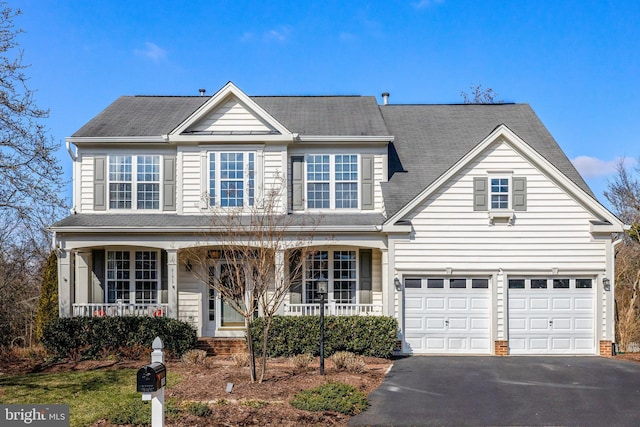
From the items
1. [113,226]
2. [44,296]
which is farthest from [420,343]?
[44,296]

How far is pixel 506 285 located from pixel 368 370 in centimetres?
498

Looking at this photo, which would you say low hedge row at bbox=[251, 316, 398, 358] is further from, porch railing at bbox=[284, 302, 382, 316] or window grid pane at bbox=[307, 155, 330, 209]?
window grid pane at bbox=[307, 155, 330, 209]

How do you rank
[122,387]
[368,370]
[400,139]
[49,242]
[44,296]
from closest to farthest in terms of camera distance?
1. [122,387]
2. [368,370]
3. [44,296]
4. [400,139]
5. [49,242]

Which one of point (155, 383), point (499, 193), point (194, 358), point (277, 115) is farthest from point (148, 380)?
point (277, 115)

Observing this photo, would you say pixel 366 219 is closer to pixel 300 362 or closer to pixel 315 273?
pixel 315 273

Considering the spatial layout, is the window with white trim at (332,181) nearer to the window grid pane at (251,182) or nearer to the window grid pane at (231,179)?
the window grid pane at (251,182)

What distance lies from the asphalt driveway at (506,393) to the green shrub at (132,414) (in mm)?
3274

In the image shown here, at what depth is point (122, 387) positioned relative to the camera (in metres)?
11.3

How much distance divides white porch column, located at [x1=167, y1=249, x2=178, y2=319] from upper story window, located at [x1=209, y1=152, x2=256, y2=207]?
195 cm

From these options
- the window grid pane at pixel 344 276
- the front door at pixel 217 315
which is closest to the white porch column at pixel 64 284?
the front door at pixel 217 315

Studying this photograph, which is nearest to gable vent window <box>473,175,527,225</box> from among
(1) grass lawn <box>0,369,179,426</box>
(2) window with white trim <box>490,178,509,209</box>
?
(2) window with white trim <box>490,178,509,209</box>

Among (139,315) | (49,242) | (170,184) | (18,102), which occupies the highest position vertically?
(18,102)

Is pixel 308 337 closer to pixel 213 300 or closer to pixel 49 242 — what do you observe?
pixel 213 300

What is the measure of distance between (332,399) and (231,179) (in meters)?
8.66
